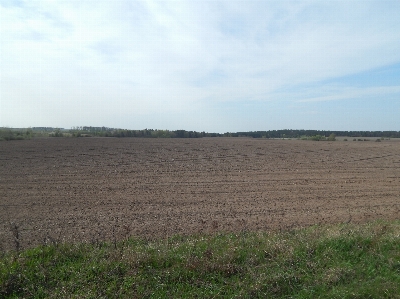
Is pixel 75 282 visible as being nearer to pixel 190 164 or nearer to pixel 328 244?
pixel 328 244

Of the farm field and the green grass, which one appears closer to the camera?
the green grass

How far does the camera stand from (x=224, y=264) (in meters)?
4.62

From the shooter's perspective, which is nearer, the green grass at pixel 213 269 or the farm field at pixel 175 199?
the green grass at pixel 213 269

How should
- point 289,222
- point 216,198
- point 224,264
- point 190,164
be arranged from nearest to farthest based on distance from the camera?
point 224,264 → point 289,222 → point 216,198 → point 190,164

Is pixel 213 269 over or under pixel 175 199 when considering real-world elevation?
over

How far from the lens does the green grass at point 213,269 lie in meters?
4.07

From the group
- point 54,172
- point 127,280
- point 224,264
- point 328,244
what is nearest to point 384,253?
point 328,244

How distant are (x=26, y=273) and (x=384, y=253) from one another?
5.86 m

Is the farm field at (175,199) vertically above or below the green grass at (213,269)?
below

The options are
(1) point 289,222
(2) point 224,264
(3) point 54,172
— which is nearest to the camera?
(2) point 224,264

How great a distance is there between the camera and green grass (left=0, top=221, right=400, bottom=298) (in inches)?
160

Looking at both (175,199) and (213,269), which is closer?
(213,269)

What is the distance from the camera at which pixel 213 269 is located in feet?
15.0

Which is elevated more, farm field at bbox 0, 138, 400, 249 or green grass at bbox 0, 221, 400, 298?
green grass at bbox 0, 221, 400, 298
